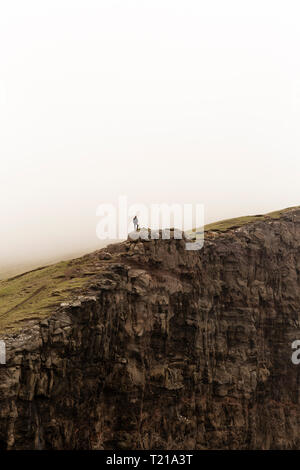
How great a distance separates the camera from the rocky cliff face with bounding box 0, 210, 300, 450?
5091 cm

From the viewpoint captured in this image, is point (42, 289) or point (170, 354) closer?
point (170, 354)

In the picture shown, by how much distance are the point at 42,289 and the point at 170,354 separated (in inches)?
1071

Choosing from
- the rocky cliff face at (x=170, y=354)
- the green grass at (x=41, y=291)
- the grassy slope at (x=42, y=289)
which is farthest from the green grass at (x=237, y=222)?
the green grass at (x=41, y=291)

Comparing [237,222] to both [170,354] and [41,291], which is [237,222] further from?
[41,291]

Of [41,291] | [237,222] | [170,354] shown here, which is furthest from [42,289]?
[237,222]

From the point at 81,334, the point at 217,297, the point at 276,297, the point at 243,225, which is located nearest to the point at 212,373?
the point at 217,297

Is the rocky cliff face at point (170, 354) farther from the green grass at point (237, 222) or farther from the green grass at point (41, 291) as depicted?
the green grass at point (237, 222)

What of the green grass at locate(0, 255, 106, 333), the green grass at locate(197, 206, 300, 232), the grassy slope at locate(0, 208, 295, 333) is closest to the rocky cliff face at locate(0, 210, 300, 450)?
the grassy slope at locate(0, 208, 295, 333)

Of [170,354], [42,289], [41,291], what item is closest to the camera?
[170,354]

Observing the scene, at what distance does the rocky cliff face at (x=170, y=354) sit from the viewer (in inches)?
2004

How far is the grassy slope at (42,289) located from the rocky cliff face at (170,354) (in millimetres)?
2255

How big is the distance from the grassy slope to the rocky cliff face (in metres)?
2.26

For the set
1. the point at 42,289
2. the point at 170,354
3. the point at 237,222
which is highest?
the point at 237,222

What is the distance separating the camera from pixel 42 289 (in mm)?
66125
